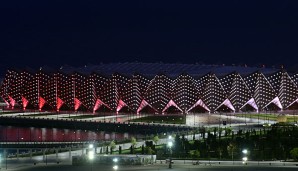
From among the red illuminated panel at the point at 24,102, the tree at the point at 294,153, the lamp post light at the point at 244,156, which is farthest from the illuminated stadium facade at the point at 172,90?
the tree at the point at 294,153

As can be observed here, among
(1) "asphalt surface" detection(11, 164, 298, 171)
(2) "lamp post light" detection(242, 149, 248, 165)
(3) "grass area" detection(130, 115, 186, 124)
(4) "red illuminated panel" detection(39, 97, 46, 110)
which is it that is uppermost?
(4) "red illuminated panel" detection(39, 97, 46, 110)

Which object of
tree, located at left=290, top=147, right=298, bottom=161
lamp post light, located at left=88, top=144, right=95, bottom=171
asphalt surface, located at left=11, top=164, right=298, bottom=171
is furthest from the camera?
tree, located at left=290, top=147, right=298, bottom=161

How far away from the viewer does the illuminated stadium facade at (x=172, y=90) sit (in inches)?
4117

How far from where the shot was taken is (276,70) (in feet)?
361

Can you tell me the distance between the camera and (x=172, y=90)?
105 meters

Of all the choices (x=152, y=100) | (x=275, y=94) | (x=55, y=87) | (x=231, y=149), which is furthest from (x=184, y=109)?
(x=231, y=149)

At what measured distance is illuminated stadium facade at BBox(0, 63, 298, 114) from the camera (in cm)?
10456

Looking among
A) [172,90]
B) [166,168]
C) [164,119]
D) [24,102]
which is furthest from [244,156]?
[24,102]

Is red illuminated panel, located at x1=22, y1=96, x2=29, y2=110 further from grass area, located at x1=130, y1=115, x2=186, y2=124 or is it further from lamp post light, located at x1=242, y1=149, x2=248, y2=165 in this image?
lamp post light, located at x1=242, y1=149, x2=248, y2=165

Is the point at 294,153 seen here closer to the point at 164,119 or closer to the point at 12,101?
the point at 164,119

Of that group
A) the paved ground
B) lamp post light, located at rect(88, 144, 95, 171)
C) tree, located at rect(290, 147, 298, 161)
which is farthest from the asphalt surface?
tree, located at rect(290, 147, 298, 161)

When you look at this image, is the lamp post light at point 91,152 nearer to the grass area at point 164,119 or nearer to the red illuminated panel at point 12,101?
the grass area at point 164,119

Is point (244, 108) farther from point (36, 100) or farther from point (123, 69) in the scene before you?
point (36, 100)

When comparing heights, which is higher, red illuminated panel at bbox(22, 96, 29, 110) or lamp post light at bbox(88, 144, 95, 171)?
red illuminated panel at bbox(22, 96, 29, 110)
